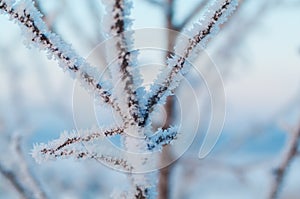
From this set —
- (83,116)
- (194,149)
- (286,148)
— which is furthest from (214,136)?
(194,149)

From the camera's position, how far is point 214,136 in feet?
2.57

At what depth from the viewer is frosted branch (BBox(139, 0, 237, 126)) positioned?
48 centimetres

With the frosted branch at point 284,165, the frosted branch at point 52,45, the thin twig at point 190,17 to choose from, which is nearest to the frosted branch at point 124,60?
the frosted branch at point 52,45

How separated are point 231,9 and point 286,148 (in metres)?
0.71

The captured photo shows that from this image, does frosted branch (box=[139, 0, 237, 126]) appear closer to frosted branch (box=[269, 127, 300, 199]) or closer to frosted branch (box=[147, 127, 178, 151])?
frosted branch (box=[147, 127, 178, 151])

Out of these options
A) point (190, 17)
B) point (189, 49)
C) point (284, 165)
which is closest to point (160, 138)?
point (189, 49)

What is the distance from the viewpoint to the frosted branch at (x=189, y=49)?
1.57 feet

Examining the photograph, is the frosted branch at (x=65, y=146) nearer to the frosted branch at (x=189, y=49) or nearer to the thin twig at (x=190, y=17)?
the frosted branch at (x=189, y=49)

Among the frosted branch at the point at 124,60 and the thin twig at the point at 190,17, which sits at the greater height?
the thin twig at the point at 190,17

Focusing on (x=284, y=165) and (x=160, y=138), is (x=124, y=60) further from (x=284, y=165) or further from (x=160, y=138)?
(x=284, y=165)

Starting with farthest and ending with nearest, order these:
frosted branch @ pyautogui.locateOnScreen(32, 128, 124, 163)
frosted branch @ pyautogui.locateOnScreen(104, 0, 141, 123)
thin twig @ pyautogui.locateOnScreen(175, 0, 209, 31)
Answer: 1. thin twig @ pyautogui.locateOnScreen(175, 0, 209, 31)
2. frosted branch @ pyautogui.locateOnScreen(32, 128, 124, 163)
3. frosted branch @ pyautogui.locateOnScreen(104, 0, 141, 123)

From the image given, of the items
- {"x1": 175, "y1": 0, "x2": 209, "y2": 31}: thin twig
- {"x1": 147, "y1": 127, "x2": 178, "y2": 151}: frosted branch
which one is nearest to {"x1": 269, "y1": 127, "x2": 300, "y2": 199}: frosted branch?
{"x1": 175, "y1": 0, "x2": 209, "y2": 31}: thin twig

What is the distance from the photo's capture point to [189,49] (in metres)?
0.48

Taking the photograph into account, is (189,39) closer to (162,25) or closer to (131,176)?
(131,176)
